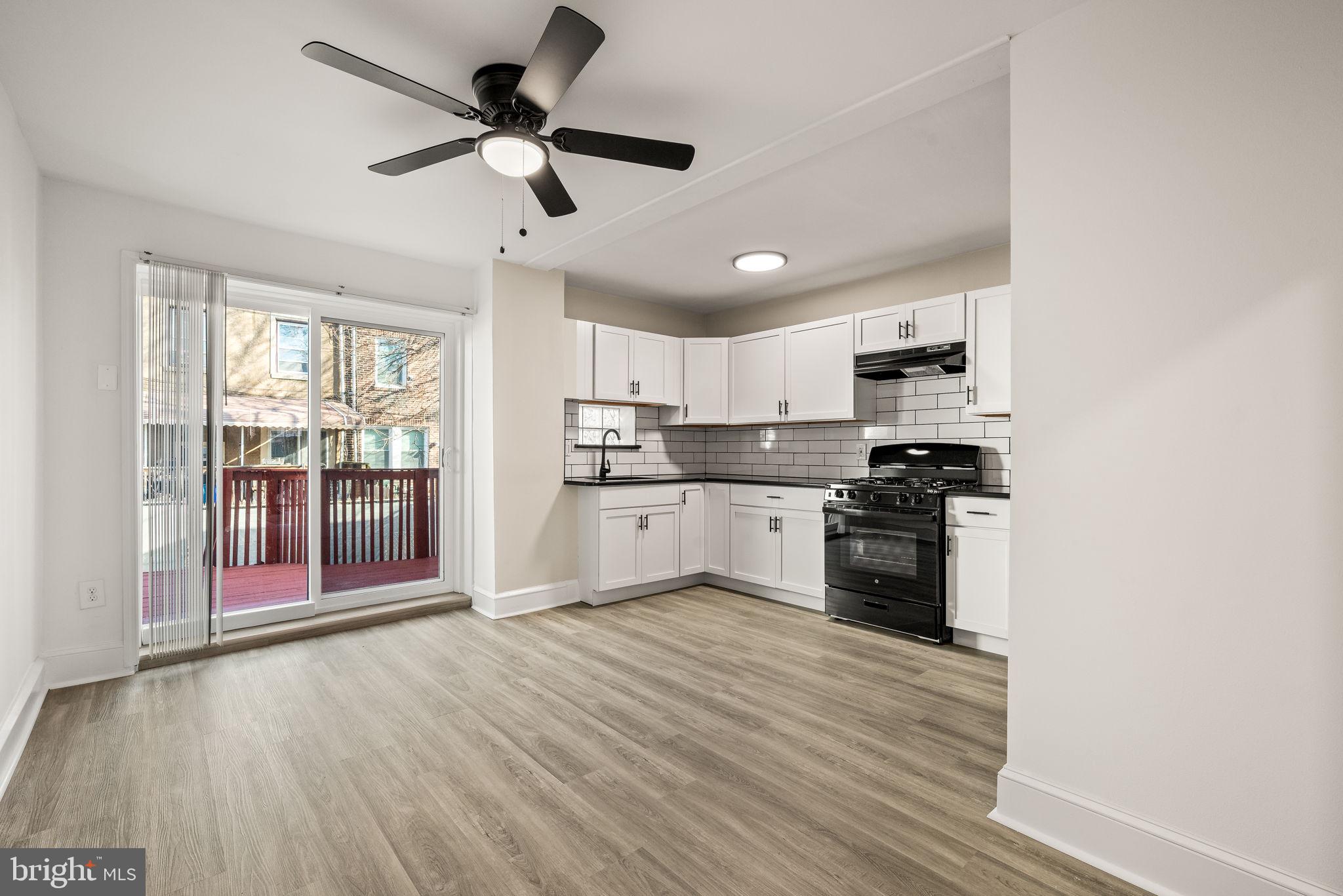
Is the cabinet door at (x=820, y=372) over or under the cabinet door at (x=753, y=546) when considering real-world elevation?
over

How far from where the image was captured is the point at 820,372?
4.53 m

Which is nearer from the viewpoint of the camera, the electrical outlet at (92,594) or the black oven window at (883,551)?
the electrical outlet at (92,594)

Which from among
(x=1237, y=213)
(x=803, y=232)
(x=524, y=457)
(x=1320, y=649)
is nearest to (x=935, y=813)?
(x=1320, y=649)

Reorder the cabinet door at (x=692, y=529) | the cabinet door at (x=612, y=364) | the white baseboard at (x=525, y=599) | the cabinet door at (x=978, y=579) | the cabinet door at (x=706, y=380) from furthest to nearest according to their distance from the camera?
the cabinet door at (x=706, y=380), the cabinet door at (x=692, y=529), the cabinet door at (x=612, y=364), the white baseboard at (x=525, y=599), the cabinet door at (x=978, y=579)

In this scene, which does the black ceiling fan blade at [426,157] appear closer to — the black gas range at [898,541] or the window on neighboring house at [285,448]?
the window on neighboring house at [285,448]

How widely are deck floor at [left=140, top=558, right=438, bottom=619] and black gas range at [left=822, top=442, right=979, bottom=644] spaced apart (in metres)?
3.05

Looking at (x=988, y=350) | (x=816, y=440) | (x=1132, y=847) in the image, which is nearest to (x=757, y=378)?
(x=816, y=440)

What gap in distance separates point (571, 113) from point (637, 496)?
2792 mm

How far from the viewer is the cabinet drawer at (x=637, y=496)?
14.5 feet

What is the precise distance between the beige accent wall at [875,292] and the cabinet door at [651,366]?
2.70 ft

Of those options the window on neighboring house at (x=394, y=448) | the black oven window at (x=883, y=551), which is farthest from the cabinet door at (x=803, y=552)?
the window on neighboring house at (x=394, y=448)

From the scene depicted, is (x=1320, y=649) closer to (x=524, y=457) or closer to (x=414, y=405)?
(x=524, y=457)

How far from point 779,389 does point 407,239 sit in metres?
2.87

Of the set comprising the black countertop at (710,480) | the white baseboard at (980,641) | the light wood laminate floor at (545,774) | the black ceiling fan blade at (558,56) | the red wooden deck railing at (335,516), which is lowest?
the light wood laminate floor at (545,774)
